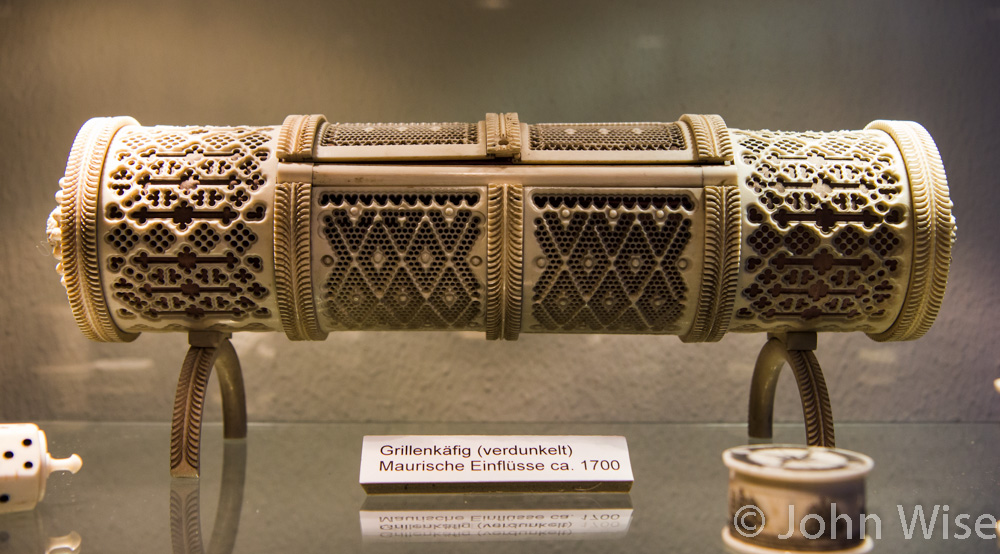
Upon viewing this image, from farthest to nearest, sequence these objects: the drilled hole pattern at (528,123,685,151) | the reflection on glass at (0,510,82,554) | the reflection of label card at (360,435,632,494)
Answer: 1. the drilled hole pattern at (528,123,685,151)
2. the reflection of label card at (360,435,632,494)
3. the reflection on glass at (0,510,82,554)

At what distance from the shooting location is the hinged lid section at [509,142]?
54.6 inches

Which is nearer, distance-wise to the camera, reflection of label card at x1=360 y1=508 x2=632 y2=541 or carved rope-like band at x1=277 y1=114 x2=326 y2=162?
reflection of label card at x1=360 y1=508 x2=632 y2=541

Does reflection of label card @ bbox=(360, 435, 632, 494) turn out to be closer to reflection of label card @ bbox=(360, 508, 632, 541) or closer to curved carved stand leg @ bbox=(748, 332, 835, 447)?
reflection of label card @ bbox=(360, 508, 632, 541)

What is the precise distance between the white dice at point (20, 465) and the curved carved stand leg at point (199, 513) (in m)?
0.22

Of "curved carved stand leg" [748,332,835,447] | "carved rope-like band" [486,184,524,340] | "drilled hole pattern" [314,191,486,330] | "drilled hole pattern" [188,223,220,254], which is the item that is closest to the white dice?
"drilled hole pattern" [188,223,220,254]

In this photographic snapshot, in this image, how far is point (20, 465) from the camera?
1216mm

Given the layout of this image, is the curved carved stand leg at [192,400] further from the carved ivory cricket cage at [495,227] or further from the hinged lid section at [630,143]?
the hinged lid section at [630,143]

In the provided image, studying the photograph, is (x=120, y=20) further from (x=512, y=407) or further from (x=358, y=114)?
(x=512, y=407)

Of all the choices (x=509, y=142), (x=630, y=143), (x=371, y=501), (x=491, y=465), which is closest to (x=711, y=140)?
(x=630, y=143)

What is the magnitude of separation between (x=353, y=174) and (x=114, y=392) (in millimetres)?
1088

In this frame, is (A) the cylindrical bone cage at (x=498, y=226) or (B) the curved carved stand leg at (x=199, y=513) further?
(A) the cylindrical bone cage at (x=498, y=226)

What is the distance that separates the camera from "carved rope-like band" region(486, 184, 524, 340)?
4.48ft

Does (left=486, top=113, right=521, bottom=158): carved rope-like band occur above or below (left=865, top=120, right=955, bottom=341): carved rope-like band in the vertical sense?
above

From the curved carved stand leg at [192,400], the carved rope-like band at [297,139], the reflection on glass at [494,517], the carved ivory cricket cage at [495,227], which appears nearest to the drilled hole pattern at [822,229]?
the carved ivory cricket cage at [495,227]
